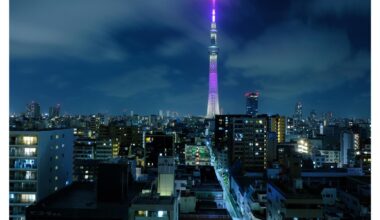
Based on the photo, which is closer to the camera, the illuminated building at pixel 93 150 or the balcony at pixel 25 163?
the balcony at pixel 25 163

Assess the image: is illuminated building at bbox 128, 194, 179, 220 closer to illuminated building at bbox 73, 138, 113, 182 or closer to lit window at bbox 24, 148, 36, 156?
lit window at bbox 24, 148, 36, 156

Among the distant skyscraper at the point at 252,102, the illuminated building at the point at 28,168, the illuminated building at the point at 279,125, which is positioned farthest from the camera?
the distant skyscraper at the point at 252,102

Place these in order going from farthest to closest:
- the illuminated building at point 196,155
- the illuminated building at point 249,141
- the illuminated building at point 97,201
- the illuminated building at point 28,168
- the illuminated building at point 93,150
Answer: the illuminated building at point 196,155
the illuminated building at point 93,150
the illuminated building at point 249,141
the illuminated building at point 28,168
the illuminated building at point 97,201

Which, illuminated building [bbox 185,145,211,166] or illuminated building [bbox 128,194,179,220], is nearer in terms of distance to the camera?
illuminated building [bbox 128,194,179,220]

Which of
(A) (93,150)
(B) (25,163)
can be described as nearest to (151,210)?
(B) (25,163)

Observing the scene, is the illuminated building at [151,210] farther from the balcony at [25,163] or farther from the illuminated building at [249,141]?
the illuminated building at [249,141]

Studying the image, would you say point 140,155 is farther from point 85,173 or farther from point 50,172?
point 50,172

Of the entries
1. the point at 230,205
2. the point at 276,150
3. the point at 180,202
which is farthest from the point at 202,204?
the point at 276,150

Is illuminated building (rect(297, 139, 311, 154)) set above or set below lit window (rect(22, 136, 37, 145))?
below

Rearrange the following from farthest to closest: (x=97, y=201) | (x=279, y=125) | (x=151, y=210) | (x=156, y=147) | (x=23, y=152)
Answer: (x=279, y=125), (x=156, y=147), (x=23, y=152), (x=97, y=201), (x=151, y=210)

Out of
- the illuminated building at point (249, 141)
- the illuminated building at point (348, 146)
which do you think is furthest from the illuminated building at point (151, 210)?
the illuminated building at point (348, 146)

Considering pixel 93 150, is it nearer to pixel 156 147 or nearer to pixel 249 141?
pixel 156 147

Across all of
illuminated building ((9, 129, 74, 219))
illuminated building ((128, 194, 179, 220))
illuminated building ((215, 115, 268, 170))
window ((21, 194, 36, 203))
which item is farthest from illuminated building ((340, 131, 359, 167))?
window ((21, 194, 36, 203))
